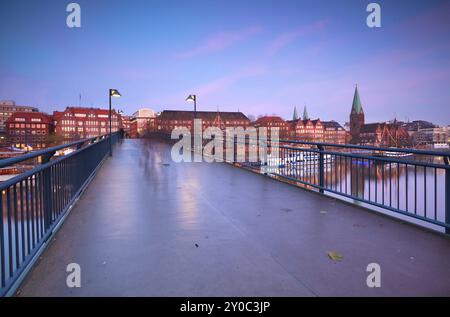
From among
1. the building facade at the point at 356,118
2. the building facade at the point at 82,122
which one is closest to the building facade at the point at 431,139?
the building facade at the point at 356,118

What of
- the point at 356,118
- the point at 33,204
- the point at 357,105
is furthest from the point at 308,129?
the point at 33,204

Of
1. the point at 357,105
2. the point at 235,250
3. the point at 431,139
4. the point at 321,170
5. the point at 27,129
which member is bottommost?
the point at 235,250

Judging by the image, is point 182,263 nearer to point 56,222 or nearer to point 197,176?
point 56,222

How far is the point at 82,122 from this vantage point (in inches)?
5787

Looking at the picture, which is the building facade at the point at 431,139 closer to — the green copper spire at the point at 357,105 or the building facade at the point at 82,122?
the green copper spire at the point at 357,105

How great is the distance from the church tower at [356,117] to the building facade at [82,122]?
113985mm

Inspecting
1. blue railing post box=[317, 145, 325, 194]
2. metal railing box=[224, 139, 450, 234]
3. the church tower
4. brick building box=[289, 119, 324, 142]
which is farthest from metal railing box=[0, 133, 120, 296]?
brick building box=[289, 119, 324, 142]

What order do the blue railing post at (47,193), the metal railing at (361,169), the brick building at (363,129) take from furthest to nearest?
1. the brick building at (363,129)
2. the metal railing at (361,169)
3. the blue railing post at (47,193)

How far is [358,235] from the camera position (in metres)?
4.73

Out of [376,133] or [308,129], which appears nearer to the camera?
[376,133]

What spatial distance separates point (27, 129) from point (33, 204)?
16206cm

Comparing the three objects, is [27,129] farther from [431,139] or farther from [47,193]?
[431,139]

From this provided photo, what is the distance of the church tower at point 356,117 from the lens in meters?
160

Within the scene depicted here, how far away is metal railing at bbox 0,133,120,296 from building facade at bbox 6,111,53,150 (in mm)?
137788
